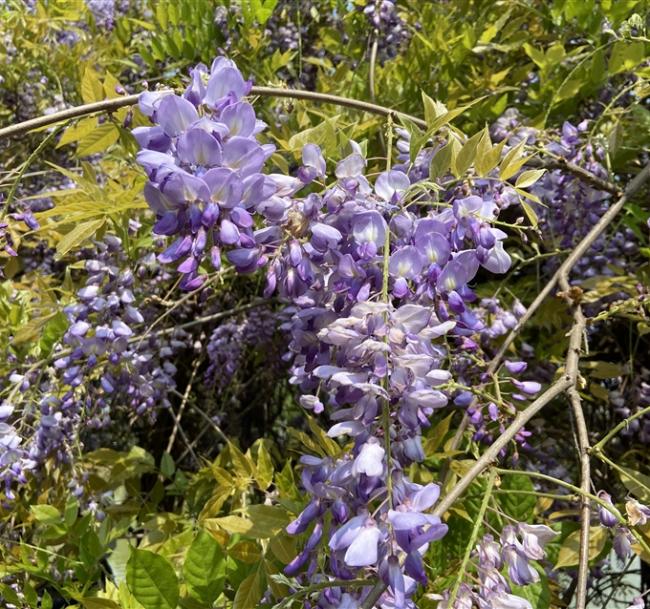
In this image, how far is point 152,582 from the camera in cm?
106

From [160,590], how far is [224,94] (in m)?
0.71

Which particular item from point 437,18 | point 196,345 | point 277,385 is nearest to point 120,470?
point 196,345

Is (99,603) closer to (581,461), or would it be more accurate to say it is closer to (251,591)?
(251,591)

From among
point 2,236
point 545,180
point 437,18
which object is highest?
point 437,18

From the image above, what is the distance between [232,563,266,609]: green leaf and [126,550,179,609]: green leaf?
0.38 feet

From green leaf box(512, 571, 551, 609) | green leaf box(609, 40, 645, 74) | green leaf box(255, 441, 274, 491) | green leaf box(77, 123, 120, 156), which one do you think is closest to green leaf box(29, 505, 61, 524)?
green leaf box(255, 441, 274, 491)

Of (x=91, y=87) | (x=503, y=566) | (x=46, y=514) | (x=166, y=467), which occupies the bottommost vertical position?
(x=166, y=467)

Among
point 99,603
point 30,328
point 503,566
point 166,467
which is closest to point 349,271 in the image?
point 503,566

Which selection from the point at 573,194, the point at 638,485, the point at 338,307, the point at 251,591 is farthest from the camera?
the point at 573,194

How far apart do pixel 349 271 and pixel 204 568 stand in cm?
55

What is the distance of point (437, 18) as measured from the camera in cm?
220

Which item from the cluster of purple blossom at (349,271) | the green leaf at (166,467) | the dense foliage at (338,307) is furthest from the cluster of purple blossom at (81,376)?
the cluster of purple blossom at (349,271)

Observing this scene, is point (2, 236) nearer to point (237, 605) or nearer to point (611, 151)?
point (237, 605)

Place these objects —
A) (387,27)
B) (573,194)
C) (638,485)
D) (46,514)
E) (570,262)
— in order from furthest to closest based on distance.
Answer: (387,27) → (573,194) → (46,514) → (570,262) → (638,485)
